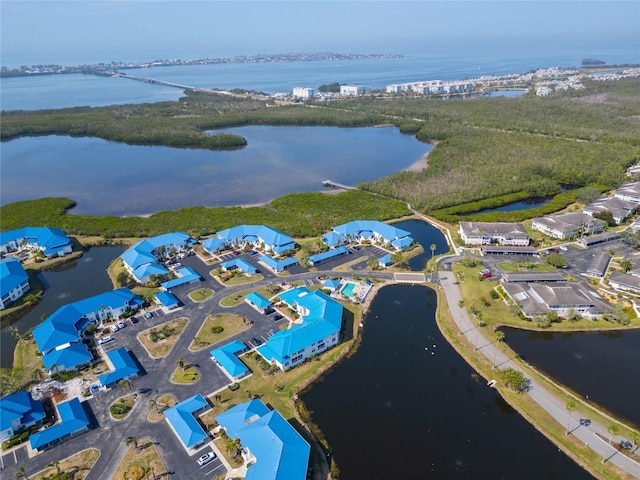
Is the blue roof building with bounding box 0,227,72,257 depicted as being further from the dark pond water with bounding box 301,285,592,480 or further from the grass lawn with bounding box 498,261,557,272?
the grass lawn with bounding box 498,261,557,272

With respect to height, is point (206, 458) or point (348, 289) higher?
point (348, 289)

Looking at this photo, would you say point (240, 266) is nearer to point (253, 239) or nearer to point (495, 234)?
point (253, 239)

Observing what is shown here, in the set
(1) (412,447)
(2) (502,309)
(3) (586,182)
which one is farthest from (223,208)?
(3) (586,182)

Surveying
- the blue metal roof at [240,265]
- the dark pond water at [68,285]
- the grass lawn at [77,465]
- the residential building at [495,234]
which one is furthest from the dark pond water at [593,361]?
the dark pond water at [68,285]

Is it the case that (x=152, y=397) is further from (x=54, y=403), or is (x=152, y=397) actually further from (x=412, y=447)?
(x=412, y=447)

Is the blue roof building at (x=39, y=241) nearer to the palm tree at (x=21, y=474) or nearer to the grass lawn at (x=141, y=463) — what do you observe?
the palm tree at (x=21, y=474)

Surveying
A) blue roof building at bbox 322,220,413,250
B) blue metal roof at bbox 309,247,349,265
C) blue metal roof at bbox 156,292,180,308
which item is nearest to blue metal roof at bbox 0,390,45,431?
blue metal roof at bbox 156,292,180,308

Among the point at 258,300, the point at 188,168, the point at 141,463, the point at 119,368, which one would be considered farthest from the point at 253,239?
the point at 188,168
